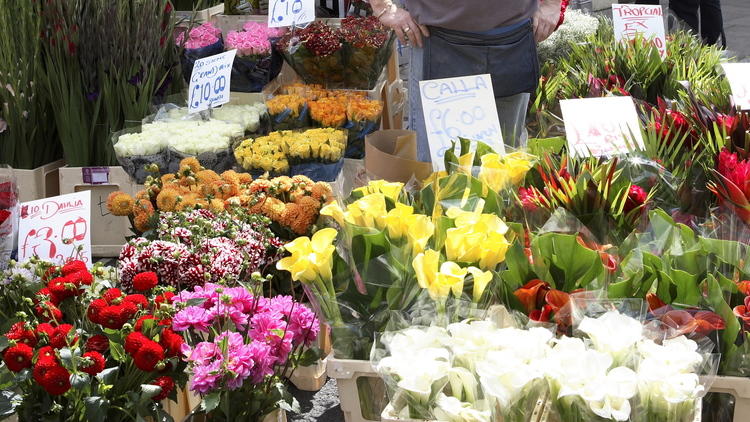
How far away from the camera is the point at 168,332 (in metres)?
1.58

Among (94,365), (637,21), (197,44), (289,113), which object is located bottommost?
(289,113)

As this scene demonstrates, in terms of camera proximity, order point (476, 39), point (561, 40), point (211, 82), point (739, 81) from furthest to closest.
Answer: point (561, 40), point (211, 82), point (476, 39), point (739, 81)

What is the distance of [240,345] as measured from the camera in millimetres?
1552

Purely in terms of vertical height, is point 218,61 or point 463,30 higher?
point 463,30

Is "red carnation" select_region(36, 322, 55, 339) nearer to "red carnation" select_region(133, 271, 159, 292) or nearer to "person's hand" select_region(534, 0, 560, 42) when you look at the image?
"red carnation" select_region(133, 271, 159, 292)

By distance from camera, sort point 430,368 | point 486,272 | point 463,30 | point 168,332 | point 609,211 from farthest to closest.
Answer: point 463,30
point 609,211
point 168,332
point 486,272
point 430,368

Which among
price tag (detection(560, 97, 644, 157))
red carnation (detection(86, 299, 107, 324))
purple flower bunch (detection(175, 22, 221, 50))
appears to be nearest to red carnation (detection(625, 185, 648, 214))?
price tag (detection(560, 97, 644, 157))

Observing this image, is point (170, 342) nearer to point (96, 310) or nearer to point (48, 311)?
point (96, 310)

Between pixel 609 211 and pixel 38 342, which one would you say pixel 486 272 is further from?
pixel 38 342

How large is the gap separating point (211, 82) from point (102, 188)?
62cm

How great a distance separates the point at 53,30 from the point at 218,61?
641mm

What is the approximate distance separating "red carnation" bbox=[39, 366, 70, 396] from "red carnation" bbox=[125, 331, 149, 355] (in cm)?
10

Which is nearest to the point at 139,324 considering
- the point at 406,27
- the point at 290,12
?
the point at 406,27

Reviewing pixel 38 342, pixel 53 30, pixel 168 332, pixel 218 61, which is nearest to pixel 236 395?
pixel 168 332
